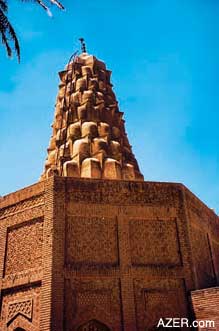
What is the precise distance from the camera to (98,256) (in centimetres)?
1018

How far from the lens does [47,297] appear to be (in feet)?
30.5

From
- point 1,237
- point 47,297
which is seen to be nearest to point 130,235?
point 47,297

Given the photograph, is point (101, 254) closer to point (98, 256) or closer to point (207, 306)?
point (98, 256)

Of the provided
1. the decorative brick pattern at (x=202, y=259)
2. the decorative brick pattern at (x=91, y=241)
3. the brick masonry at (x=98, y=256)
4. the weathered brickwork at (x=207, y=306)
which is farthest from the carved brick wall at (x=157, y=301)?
the decorative brick pattern at (x=91, y=241)

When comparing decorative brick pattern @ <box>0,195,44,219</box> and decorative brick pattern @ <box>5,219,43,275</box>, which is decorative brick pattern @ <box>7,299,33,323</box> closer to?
decorative brick pattern @ <box>5,219,43,275</box>

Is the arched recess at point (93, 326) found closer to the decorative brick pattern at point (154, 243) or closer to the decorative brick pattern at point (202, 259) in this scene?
the decorative brick pattern at point (154, 243)

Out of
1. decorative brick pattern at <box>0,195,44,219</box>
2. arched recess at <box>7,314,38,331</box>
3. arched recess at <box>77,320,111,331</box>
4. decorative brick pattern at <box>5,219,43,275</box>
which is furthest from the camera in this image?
decorative brick pattern at <box>0,195,44,219</box>

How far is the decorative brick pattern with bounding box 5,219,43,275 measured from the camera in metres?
10.3

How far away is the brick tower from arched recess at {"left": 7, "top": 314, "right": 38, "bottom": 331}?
1.0 inches

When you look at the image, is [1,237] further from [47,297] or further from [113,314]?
[113,314]

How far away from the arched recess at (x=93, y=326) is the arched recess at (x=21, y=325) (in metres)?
1.25

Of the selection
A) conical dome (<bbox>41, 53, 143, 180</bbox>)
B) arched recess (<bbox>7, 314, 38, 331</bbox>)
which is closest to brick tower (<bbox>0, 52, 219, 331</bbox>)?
arched recess (<bbox>7, 314, 38, 331</bbox>)

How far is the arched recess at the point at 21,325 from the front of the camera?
31.0 ft

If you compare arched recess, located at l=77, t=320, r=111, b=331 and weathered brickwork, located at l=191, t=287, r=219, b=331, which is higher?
weathered brickwork, located at l=191, t=287, r=219, b=331
